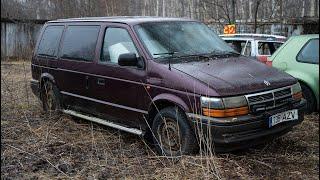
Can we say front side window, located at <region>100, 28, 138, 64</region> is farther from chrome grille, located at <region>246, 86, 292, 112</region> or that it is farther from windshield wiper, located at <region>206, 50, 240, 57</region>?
chrome grille, located at <region>246, 86, 292, 112</region>

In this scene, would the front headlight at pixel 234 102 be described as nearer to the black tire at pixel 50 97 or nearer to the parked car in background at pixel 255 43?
the black tire at pixel 50 97

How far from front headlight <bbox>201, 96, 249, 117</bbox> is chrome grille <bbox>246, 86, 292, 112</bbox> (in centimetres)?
10

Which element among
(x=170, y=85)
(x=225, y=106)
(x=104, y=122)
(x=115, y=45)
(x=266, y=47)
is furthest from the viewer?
(x=266, y=47)

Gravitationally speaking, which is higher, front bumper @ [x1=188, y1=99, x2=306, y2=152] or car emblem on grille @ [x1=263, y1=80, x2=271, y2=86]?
car emblem on grille @ [x1=263, y1=80, x2=271, y2=86]

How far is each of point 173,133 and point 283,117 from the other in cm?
122

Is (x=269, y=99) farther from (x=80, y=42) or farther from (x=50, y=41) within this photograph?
(x=50, y=41)

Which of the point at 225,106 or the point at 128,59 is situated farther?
the point at 128,59

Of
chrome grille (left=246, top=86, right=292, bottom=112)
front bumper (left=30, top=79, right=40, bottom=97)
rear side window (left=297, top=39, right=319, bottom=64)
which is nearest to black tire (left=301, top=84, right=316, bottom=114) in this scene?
rear side window (left=297, top=39, right=319, bottom=64)

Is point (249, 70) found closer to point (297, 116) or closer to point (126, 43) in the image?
point (297, 116)

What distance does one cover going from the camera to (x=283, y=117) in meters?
5.08

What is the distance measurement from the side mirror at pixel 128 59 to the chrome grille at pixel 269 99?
151cm

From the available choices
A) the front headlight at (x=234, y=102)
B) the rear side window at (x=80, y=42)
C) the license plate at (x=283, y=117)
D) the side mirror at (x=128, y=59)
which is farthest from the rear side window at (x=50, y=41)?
the license plate at (x=283, y=117)

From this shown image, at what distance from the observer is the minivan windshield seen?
571 centimetres

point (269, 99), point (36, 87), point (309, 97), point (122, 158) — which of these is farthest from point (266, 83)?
point (36, 87)
